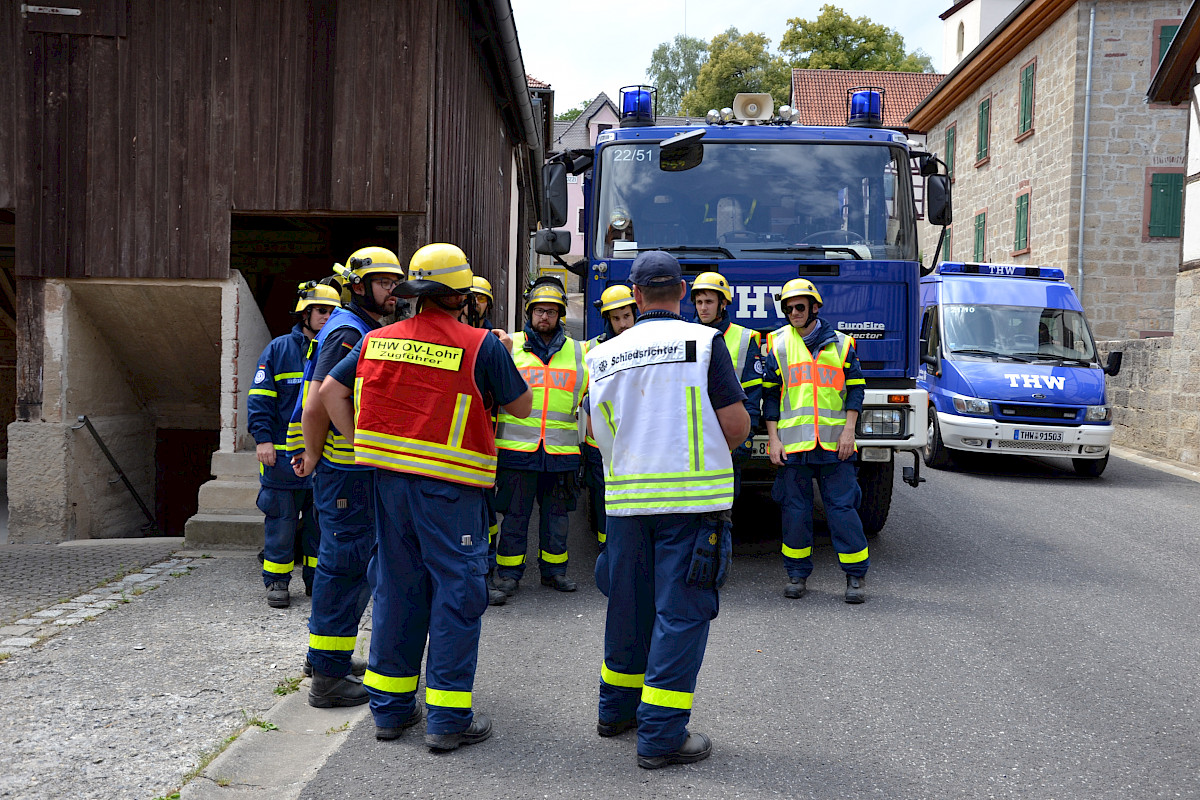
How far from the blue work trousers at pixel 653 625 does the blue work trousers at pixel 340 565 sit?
1.10 metres

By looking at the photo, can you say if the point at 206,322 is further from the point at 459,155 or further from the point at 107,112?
the point at 459,155

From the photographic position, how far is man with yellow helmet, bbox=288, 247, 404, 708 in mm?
4312

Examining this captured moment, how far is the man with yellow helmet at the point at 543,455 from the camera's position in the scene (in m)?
6.46

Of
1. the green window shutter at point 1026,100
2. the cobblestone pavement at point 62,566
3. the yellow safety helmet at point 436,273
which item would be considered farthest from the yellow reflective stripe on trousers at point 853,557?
the green window shutter at point 1026,100

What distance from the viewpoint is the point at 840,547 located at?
20.9 feet

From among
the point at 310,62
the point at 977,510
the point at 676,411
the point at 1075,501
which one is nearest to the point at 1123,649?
the point at 676,411

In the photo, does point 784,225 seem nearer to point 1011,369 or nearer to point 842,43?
point 1011,369

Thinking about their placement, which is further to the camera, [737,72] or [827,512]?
[737,72]

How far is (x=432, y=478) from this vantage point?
3859mm

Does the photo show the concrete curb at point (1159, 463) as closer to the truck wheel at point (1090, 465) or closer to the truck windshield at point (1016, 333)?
the truck wheel at point (1090, 465)

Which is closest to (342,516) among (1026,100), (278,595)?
(278,595)

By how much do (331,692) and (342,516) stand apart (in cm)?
74

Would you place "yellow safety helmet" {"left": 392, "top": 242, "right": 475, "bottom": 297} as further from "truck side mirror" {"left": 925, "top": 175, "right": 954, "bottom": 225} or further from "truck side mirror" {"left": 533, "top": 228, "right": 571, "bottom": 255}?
"truck side mirror" {"left": 925, "top": 175, "right": 954, "bottom": 225}

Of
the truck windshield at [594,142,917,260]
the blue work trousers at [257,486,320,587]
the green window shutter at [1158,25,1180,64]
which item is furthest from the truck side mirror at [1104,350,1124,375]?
the green window shutter at [1158,25,1180,64]
